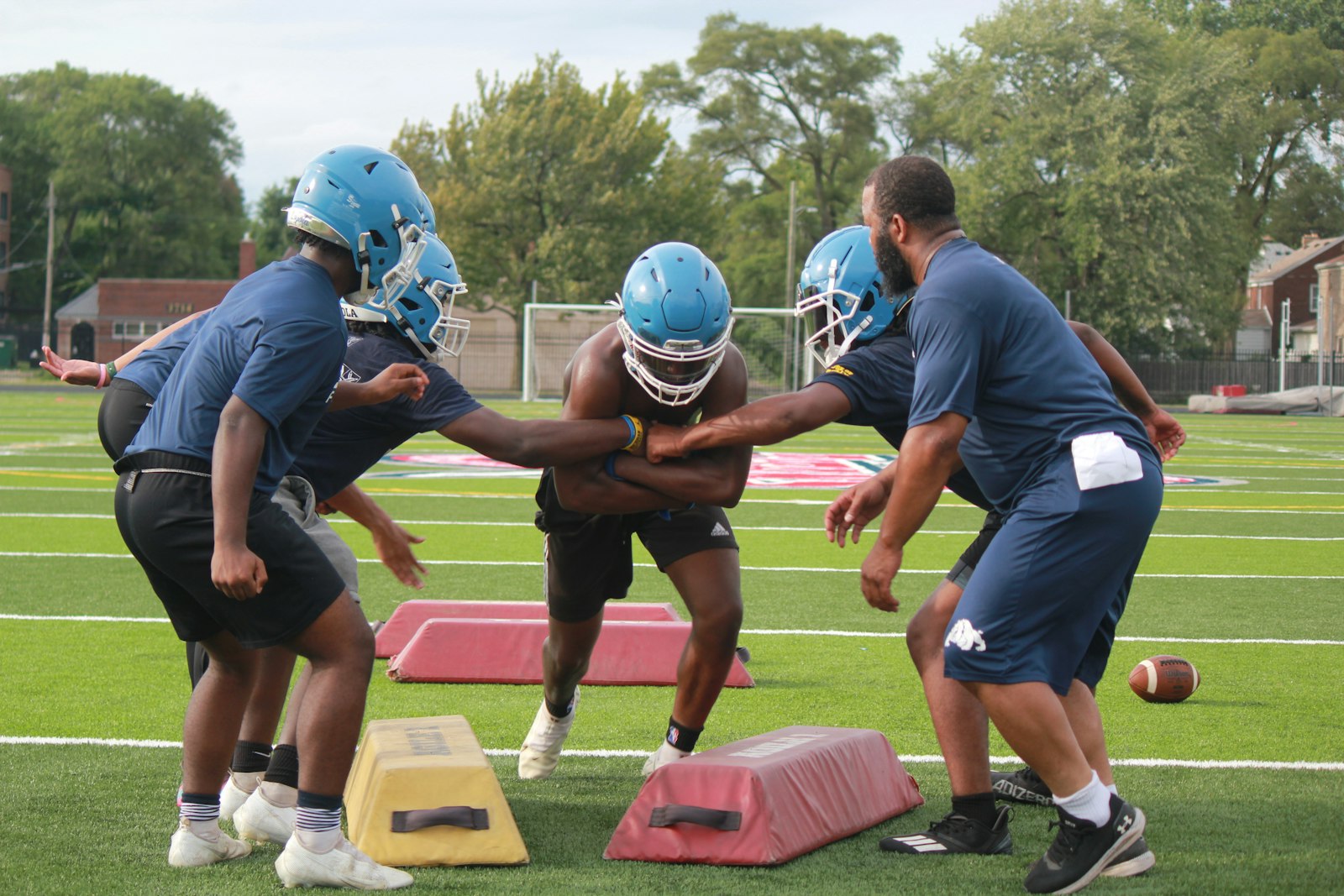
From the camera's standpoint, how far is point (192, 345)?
4117 millimetres

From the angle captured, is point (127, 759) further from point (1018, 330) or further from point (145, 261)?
point (145, 261)

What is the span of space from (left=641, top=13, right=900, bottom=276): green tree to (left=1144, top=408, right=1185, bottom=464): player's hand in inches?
2161

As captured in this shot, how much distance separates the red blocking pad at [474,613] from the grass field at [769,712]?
0.37 meters

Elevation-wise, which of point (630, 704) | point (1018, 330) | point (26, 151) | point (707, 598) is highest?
point (26, 151)

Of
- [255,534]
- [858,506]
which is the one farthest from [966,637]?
[255,534]

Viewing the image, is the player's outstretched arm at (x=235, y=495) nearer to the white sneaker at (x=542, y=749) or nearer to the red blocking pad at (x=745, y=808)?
the red blocking pad at (x=745, y=808)

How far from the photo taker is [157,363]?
4.90 metres

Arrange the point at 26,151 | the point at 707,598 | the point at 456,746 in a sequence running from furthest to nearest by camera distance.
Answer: the point at 26,151 < the point at 707,598 < the point at 456,746

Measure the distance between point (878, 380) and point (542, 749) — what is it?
6.29ft

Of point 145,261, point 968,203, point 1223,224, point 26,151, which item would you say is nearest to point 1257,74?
point 1223,224

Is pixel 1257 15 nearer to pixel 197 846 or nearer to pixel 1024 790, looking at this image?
pixel 1024 790

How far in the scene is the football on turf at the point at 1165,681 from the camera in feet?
20.6

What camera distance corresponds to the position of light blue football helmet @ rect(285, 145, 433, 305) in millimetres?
4191

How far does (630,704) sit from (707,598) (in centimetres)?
143
